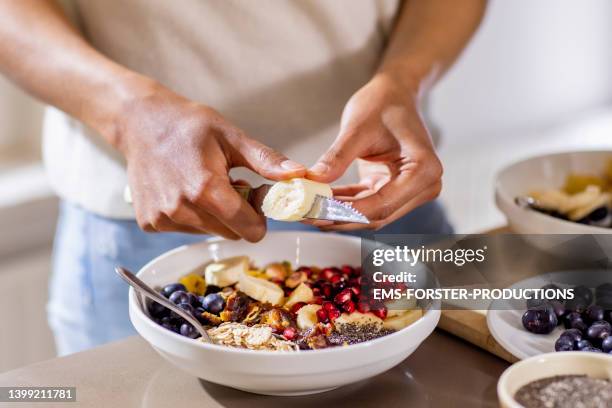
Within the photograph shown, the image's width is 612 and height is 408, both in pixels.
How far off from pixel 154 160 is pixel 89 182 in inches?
14.5

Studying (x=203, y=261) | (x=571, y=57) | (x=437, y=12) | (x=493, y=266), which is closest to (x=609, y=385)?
(x=493, y=266)

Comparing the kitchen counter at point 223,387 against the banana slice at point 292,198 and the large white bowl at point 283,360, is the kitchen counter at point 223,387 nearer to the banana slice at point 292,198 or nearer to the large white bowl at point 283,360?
the large white bowl at point 283,360

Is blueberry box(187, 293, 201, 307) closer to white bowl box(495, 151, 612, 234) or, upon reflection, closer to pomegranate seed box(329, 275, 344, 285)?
pomegranate seed box(329, 275, 344, 285)

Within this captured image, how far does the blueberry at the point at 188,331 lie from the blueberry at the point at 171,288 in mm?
92

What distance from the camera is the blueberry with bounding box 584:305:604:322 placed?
0.97 metres

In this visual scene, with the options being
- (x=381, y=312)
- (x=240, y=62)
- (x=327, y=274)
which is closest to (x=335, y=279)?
(x=327, y=274)

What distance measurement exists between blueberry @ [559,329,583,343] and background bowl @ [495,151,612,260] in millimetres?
239

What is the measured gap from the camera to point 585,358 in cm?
81

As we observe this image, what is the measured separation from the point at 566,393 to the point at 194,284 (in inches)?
19.5

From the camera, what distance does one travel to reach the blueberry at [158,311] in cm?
97

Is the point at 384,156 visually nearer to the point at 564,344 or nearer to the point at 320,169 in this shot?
the point at 320,169

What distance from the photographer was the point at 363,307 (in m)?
0.98

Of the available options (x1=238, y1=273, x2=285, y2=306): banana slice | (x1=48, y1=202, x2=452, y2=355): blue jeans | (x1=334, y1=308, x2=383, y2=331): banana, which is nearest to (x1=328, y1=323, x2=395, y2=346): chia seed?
(x1=334, y1=308, x2=383, y2=331): banana

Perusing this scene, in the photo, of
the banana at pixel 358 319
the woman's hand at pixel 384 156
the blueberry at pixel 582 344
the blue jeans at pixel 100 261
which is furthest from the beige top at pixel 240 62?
the blueberry at pixel 582 344
